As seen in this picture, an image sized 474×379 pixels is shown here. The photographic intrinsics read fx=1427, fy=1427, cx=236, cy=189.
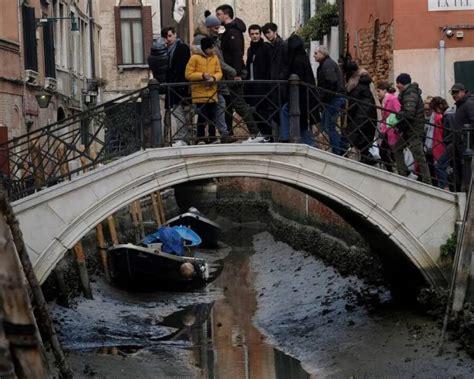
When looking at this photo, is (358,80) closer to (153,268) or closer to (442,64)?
(442,64)

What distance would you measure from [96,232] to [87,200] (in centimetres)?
1078

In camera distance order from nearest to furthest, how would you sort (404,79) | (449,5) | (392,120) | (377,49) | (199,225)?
(404,79), (392,120), (449,5), (377,49), (199,225)

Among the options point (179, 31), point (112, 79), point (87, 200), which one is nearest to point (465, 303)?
point (87, 200)

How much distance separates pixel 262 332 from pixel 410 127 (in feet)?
→ 17.4

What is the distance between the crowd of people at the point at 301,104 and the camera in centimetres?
1648

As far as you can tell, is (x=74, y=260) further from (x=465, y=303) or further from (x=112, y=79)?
(x=112, y=79)

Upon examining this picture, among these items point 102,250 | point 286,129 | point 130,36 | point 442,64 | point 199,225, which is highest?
point 130,36

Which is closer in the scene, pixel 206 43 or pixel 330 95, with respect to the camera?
pixel 206 43

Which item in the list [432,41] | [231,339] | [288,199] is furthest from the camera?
[288,199]

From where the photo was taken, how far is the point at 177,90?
55.1 feet

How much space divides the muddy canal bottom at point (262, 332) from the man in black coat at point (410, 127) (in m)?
1.86

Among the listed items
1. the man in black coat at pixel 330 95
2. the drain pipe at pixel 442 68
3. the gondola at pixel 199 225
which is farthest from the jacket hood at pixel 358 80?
the gondola at pixel 199 225

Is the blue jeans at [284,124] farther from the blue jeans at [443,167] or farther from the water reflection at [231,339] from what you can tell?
the water reflection at [231,339]

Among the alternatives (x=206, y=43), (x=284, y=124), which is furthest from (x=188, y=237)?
(x=206, y=43)
